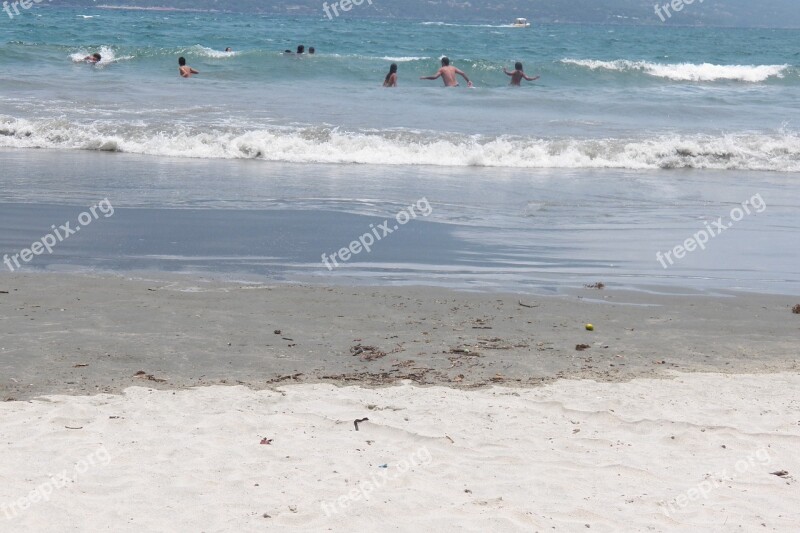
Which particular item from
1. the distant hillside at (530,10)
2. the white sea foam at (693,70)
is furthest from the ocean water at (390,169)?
the distant hillside at (530,10)

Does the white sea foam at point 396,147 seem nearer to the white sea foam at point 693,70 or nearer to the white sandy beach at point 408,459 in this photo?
the white sandy beach at point 408,459

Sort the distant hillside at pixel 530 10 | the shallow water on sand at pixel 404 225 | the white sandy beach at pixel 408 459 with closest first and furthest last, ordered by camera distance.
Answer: the white sandy beach at pixel 408 459 < the shallow water on sand at pixel 404 225 < the distant hillside at pixel 530 10

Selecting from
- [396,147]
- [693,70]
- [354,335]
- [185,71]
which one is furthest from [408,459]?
[693,70]

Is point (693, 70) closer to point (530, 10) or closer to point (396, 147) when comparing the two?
point (396, 147)

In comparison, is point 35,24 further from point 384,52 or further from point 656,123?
point 656,123

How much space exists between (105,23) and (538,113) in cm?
3250

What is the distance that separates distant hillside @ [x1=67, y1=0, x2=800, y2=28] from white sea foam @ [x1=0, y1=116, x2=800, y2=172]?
58.2 metres

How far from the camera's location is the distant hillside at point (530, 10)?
8444 cm

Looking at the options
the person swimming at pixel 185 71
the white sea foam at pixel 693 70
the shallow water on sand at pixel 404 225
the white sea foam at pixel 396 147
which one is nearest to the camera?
the shallow water on sand at pixel 404 225

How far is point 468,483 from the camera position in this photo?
420cm

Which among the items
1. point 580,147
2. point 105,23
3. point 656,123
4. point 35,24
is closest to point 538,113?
point 656,123

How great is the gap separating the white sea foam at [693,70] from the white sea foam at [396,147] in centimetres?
1610

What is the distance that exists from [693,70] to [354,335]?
1251 inches

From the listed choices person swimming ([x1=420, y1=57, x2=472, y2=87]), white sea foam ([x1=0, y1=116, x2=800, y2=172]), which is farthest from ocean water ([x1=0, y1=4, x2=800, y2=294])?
person swimming ([x1=420, y1=57, x2=472, y2=87])
